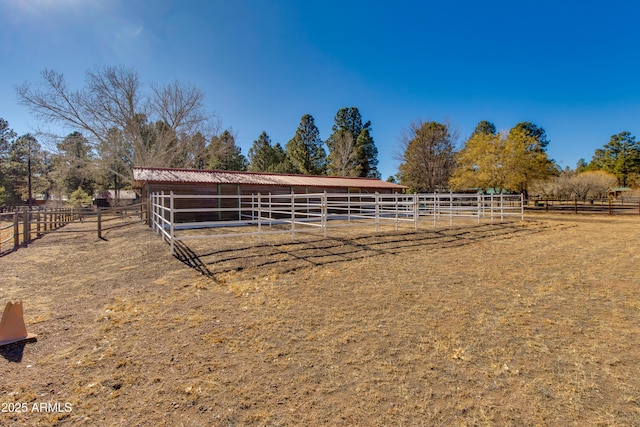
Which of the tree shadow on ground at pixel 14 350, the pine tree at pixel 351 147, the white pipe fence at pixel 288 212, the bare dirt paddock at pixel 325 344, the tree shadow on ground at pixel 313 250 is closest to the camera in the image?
the bare dirt paddock at pixel 325 344

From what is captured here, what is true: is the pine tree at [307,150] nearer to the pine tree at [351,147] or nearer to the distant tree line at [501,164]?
the pine tree at [351,147]

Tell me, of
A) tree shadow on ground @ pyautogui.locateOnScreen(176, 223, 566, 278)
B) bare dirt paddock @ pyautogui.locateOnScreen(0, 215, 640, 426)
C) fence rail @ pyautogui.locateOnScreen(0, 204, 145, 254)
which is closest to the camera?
bare dirt paddock @ pyautogui.locateOnScreen(0, 215, 640, 426)

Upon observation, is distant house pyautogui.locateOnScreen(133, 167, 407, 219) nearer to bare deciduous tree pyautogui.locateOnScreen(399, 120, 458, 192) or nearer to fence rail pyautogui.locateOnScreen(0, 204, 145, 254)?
fence rail pyautogui.locateOnScreen(0, 204, 145, 254)

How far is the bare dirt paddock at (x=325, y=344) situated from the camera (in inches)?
80.6

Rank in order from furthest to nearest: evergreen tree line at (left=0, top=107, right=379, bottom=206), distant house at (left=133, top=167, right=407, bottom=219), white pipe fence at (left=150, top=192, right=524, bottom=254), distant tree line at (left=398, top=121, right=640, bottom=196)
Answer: evergreen tree line at (left=0, top=107, right=379, bottom=206) → distant tree line at (left=398, top=121, right=640, bottom=196) → distant house at (left=133, top=167, right=407, bottom=219) → white pipe fence at (left=150, top=192, right=524, bottom=254)

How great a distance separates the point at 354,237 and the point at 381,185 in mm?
13635

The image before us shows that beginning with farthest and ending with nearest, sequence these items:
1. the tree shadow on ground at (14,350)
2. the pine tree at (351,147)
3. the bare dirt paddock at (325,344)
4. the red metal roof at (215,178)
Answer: the pine tree at (351,147) < the red metal roof at (215,178) < the tree shadow on ground at (14,350) < the bare dirt paddock at (325,344)

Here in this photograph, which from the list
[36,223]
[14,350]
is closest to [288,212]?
[14,350]

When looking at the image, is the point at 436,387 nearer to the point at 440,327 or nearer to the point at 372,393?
the point at 372,393

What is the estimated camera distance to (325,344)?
2906 millimetres

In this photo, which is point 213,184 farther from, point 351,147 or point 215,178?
point 351,147

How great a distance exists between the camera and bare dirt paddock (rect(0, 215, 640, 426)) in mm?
2047

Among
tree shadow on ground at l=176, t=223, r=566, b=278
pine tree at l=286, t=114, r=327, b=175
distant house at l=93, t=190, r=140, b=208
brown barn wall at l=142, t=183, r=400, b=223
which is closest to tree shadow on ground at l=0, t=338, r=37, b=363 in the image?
tree shadow on ground at l=176, t=223, r=566, b=278

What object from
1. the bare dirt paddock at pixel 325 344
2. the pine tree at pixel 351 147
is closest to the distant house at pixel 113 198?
the pine tree at pixel 351 147
